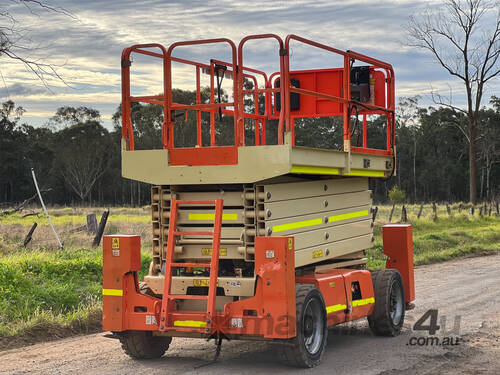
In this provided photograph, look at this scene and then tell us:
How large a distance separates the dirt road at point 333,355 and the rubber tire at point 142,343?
12 centimetres

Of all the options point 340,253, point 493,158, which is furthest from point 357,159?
point 493,158

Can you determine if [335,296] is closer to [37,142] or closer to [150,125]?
[150,125]

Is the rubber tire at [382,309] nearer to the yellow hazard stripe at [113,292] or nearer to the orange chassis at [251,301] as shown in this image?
the orange chassis at [251,301]

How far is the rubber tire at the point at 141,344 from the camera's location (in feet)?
27.5

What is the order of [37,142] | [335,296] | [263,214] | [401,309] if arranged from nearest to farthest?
[263,214], [335,296], [401,309], [37,142]

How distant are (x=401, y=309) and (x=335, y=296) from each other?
1902 mm

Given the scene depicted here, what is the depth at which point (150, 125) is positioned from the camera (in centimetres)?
4431

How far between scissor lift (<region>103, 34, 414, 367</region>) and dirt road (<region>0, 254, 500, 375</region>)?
0.35 m

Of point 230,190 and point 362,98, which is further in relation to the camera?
point 362,98

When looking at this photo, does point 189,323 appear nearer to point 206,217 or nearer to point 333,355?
point 206,217

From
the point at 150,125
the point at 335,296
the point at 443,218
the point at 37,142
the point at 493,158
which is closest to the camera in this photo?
the point at 335,296

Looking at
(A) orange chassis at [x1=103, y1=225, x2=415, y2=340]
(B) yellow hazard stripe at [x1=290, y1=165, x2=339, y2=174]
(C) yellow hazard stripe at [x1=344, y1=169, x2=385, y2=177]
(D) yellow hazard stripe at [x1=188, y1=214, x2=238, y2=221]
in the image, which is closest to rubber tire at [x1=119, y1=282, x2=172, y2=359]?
(A) orange chassis at [x1=103, y1=225, x2=415, y2=340]

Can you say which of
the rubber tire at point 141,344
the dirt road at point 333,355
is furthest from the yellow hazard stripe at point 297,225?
the rubber tire at point 141,344

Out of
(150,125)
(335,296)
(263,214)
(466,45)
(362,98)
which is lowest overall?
(335,296)
